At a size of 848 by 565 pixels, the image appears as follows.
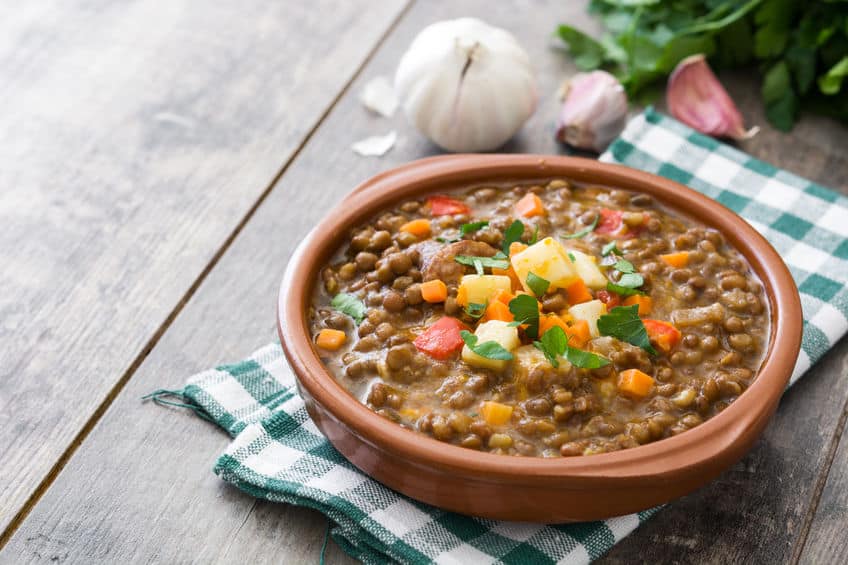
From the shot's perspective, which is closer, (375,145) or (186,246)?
(186,246)

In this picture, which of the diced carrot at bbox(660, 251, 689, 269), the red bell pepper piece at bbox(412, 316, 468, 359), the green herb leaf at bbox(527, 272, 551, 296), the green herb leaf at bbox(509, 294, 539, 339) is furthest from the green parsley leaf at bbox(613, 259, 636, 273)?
the red bell pepper piece at bbox(412, 316, 468, 359)

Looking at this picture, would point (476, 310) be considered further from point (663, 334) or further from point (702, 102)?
point (702, 102)

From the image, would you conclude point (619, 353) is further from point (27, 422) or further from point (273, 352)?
point (27, 422)

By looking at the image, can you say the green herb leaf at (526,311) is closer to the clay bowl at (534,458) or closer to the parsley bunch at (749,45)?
the clay bowl at (534,458)

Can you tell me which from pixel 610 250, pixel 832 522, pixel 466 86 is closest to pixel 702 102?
pixel 466 86

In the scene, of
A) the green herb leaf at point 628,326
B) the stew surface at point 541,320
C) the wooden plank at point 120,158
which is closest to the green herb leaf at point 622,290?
the stew surface at point 541,320

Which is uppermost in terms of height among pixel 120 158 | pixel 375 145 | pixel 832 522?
pixel 120 158

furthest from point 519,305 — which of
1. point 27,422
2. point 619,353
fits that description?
point 27,422

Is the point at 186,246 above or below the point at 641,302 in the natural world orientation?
below

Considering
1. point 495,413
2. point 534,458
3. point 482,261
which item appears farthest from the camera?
point 482,261
